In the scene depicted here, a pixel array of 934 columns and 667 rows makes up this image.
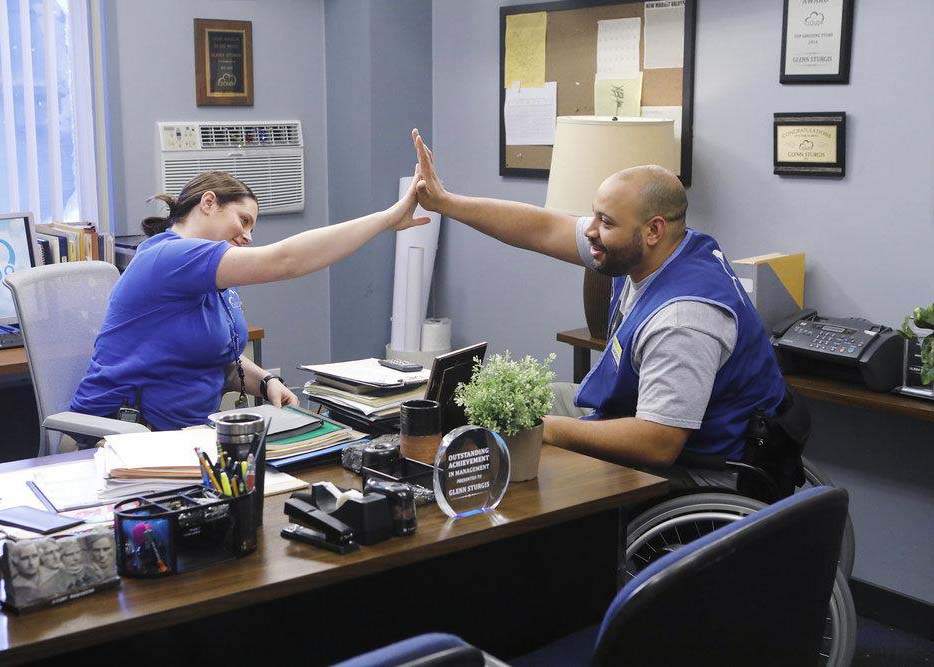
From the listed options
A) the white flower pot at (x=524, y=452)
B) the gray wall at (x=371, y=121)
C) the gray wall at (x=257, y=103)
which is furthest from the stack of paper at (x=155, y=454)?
the gray wall at (x=371, y=121)

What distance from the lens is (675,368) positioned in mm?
2246

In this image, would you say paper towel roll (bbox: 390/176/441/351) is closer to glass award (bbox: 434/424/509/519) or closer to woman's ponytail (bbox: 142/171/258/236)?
woman's ponytail (bbox: 142/171/258/236)

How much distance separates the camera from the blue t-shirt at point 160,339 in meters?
2.60

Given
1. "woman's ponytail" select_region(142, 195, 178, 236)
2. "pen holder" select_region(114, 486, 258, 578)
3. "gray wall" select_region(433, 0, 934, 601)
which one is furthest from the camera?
"gray wall" select_region(433, 0, 934, 601)

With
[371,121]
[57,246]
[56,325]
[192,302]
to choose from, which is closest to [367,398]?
[192,302]

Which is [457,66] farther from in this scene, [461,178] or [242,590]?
[242,590]

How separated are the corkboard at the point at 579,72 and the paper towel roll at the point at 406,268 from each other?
450 mm

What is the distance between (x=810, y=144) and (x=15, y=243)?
105 inches

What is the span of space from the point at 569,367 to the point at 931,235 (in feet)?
5.16

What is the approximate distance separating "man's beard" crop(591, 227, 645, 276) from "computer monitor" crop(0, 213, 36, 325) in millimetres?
2210

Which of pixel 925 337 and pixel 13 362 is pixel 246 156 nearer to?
pixel 13 362

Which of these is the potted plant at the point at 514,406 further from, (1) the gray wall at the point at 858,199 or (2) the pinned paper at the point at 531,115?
(2) the pinned paper at the point at 531,115

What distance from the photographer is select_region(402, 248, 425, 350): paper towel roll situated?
452 cm

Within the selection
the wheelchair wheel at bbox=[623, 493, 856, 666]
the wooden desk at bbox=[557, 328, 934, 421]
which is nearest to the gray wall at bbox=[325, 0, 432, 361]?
the wooden desk at bbox=[557, 328, 934, 421]
